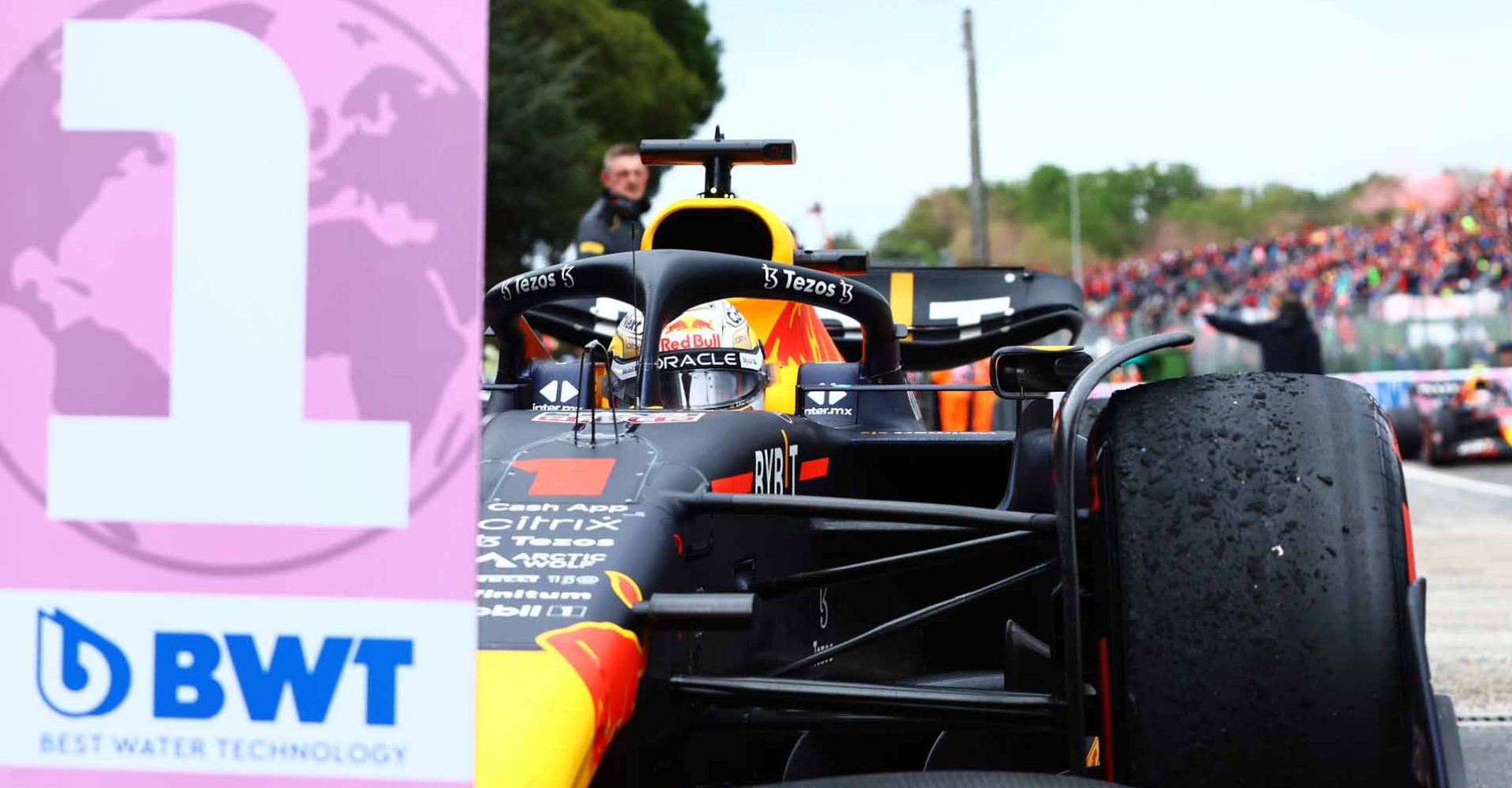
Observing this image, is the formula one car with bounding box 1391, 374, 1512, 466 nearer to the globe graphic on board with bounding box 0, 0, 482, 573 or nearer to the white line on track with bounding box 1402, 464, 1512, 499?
the white line on track with bounding box 1402, 464, 1512, 499

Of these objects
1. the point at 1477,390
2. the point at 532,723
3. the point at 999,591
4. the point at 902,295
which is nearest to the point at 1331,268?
the point at 1477,390

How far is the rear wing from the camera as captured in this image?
693 centimetres

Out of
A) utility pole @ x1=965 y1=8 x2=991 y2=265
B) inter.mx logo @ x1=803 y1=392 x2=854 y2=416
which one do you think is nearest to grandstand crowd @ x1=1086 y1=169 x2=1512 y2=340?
utility pole @ x1=965 y1=8 x2=991 y2=265

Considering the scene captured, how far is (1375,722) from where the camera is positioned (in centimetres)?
263

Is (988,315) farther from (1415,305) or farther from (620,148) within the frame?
(1415,305)

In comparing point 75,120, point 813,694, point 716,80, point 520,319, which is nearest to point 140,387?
point 75,120

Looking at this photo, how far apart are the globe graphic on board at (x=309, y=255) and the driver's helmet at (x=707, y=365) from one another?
223 cm

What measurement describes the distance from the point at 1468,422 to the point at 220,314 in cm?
1807

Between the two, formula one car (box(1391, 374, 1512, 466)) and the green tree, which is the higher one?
the green tree

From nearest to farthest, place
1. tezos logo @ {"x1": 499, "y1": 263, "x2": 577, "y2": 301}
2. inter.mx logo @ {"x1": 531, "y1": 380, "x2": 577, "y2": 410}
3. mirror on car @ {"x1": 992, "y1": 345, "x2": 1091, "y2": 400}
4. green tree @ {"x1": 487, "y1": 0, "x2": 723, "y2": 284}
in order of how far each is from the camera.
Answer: mirror on car @ {"x1": 992, "y1": 345, "x2": 1091, "y2": 400}, tezos logo @ {"x1": 499, "y1": 263, "x2": 577, "y2": 301}, inter.mx logo @ {"x1": 531, "y1": 380, "x2": 577, "y2": 410}, green tree @ {"x1": 487, "y1": 0, "x2": 723, "y2": 284}

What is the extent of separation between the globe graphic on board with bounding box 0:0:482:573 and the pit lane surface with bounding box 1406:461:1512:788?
357cm

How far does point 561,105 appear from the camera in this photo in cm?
3062

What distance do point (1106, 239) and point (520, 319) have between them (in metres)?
77.9

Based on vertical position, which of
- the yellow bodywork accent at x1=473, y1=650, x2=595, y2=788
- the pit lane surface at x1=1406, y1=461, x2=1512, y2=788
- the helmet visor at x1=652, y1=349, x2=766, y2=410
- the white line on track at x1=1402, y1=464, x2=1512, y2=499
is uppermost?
the helmet visor at x1=652, y1=349, x2=766, y2=410
